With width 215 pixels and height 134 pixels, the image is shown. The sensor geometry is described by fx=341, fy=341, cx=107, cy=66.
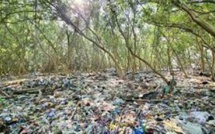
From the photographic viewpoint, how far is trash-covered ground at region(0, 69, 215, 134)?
568cm

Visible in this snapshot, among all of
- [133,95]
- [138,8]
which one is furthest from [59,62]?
[133,95]

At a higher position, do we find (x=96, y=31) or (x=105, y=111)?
(x=96, y=31)

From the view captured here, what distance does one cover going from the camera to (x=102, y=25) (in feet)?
59.6

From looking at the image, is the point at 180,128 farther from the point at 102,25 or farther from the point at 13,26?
the point at 13,26

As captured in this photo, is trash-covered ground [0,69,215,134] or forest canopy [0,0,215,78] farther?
forest canopy [0,0,215,78]

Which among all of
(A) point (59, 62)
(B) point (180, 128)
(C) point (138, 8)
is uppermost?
(C) point (138, 8)

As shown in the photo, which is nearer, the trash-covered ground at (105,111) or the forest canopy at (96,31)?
the trash-covered ground at (105,111)

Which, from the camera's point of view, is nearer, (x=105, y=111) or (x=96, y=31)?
(x=105, y=111)

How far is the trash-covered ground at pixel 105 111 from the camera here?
5.68m

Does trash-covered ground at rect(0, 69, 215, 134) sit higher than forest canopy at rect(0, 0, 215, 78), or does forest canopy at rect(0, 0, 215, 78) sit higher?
forest canopy at rect(0, 0, 215, 78)

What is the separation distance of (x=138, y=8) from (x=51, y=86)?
4.19 meters

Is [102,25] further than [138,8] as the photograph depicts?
Yes

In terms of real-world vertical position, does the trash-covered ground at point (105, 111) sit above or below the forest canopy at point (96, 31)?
below

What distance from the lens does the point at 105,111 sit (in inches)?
255
